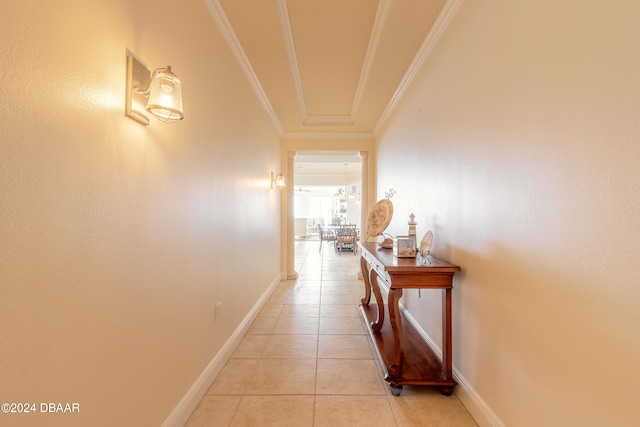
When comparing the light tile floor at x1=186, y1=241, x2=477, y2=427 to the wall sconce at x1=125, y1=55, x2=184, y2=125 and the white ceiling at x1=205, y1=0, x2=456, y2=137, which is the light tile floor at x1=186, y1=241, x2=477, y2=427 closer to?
the wall sconce at x1=125, y1=55, x2=184, y2=125

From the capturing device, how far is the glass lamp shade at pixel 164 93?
3.58 ft

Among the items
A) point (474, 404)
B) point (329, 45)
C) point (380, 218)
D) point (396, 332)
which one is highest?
point (329, 45)

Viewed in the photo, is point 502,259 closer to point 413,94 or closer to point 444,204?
point 444,204

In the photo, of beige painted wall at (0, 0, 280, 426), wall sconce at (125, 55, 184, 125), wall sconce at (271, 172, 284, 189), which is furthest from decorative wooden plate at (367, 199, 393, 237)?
wall sconce at (125, 55, 184, 125)

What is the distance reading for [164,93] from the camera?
1104 millimetres

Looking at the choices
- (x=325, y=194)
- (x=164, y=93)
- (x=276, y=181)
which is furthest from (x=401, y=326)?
(x=325, y=194)

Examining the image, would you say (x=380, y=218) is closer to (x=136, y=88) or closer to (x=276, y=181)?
(x=276, y=181)

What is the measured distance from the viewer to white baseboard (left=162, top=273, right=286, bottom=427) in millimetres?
1469

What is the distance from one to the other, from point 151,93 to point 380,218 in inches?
87.0

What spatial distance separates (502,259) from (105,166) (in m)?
1.84

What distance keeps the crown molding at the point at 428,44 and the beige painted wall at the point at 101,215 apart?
168cm

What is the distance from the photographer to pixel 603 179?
87 centimetres

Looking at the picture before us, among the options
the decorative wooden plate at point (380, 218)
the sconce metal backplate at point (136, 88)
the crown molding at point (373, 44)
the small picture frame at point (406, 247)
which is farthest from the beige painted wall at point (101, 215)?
the decorative wooden plate at point (380, 218)

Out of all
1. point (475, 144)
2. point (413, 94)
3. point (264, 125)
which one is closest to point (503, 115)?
point (475, 144)
